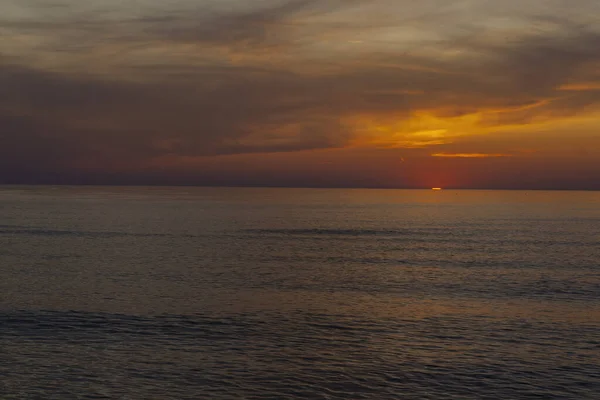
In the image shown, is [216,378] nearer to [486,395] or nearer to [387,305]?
[486,395]

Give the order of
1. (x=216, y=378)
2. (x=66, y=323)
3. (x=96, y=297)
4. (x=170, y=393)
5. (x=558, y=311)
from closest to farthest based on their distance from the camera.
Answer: (x=170, y=393)
(x=216, y=378)
(x=66, y=323)
(x=558, y=311)
(x=96, y=297)

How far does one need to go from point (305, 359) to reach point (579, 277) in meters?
45.5

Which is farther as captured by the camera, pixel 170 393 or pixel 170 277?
pixel 170 277

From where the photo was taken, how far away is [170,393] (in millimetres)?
31172

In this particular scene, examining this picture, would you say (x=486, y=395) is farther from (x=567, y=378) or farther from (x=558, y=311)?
(x=558, y=311)

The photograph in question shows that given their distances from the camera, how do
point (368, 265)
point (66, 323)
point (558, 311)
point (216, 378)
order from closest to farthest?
point (216, 378), point (66, 323), point (558, 311), point (368, 265)

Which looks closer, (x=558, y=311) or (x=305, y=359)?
(x=305, y=359)

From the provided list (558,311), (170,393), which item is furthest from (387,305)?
(170,393)

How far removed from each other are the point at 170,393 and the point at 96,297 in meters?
26.4

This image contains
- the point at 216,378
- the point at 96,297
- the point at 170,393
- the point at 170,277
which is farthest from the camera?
the point at 170,277

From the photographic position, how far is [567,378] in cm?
3384

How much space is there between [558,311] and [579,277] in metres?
22.3

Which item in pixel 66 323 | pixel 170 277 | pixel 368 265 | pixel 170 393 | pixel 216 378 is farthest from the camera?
pixel 368 265

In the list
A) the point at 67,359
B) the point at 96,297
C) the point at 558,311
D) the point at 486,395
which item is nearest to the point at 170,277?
the point at 96,297
